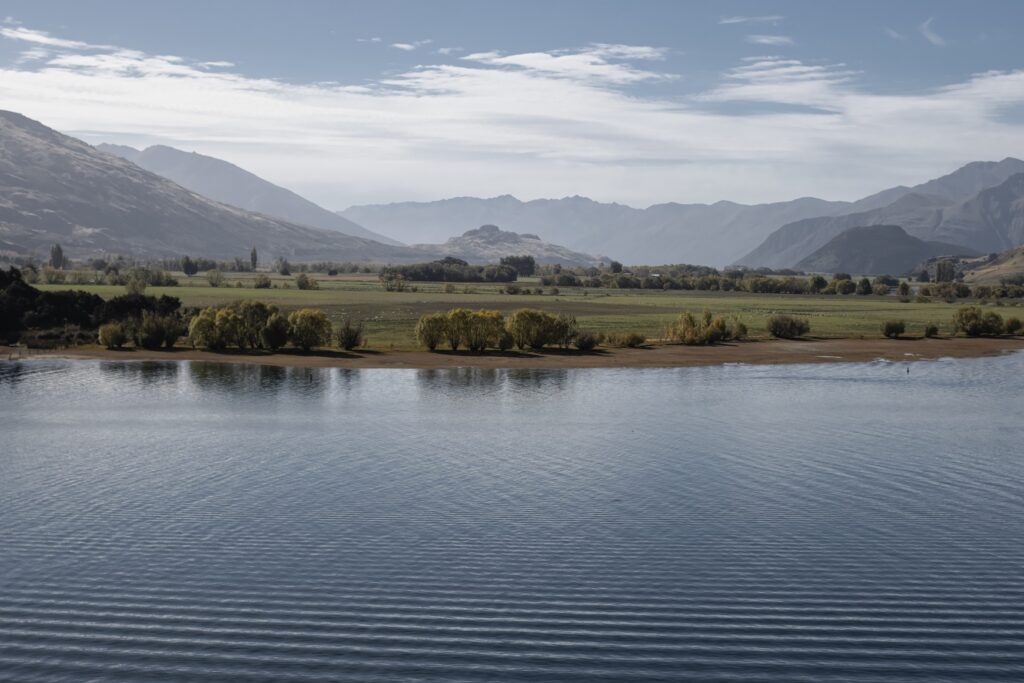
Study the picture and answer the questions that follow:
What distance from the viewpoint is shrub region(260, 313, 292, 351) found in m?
74.8

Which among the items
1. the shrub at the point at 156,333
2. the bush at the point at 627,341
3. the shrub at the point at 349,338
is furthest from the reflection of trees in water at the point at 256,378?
the bush at the point at 627,341

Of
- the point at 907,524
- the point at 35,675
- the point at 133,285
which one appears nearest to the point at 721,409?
the point at 907,524

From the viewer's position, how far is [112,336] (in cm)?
7550

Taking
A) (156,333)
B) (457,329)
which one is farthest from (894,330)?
(156,333)

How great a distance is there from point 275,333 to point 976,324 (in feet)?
219

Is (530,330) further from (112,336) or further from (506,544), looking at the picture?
(506,544)

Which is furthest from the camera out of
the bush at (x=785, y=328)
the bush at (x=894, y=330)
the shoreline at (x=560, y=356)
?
the bush at (x=894, y=330)

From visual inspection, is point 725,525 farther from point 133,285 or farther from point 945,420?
point 133,285

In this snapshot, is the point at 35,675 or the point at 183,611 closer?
the point at 35,675

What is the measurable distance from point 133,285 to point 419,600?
342 feet

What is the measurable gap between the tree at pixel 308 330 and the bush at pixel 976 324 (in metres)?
62.0

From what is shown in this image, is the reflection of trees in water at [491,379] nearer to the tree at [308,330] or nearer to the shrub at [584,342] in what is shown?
the shrub at [584,342]

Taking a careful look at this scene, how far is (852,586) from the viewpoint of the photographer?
23.7 m

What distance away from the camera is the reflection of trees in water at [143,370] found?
2394 inches
